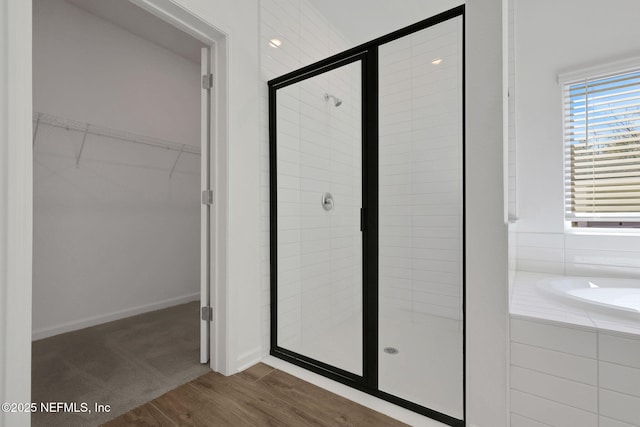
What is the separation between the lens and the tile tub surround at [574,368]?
100 centimetres

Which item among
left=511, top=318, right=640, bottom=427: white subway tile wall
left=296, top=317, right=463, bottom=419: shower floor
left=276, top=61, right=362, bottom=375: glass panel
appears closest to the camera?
left=511, top=318, right=640, bottom=427: white subway tile wall

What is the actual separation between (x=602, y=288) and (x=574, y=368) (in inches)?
44.3

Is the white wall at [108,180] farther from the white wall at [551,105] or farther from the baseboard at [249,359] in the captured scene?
the white wall at [551,105]

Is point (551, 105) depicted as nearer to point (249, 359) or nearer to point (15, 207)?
point (249, 359)

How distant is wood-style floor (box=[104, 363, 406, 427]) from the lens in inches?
56.3

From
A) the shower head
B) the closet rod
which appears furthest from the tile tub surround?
the closet rod

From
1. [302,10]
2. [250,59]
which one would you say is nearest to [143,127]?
[250,59]

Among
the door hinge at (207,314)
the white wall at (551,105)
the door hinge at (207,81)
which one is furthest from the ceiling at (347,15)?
the door hinge at (207,314)

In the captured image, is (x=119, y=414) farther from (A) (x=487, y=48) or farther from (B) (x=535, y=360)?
(A) (x=487, y=48)

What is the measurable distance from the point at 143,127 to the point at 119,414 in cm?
264

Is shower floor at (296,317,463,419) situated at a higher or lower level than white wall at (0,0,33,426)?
lower

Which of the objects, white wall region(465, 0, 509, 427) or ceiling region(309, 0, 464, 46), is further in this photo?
ceiling region(309, 0, 464, 46)

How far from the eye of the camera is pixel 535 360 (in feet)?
3.72

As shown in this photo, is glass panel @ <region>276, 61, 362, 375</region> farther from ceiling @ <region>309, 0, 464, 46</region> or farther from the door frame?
ceiling @ <region>309, 0, 464, 46</region>
